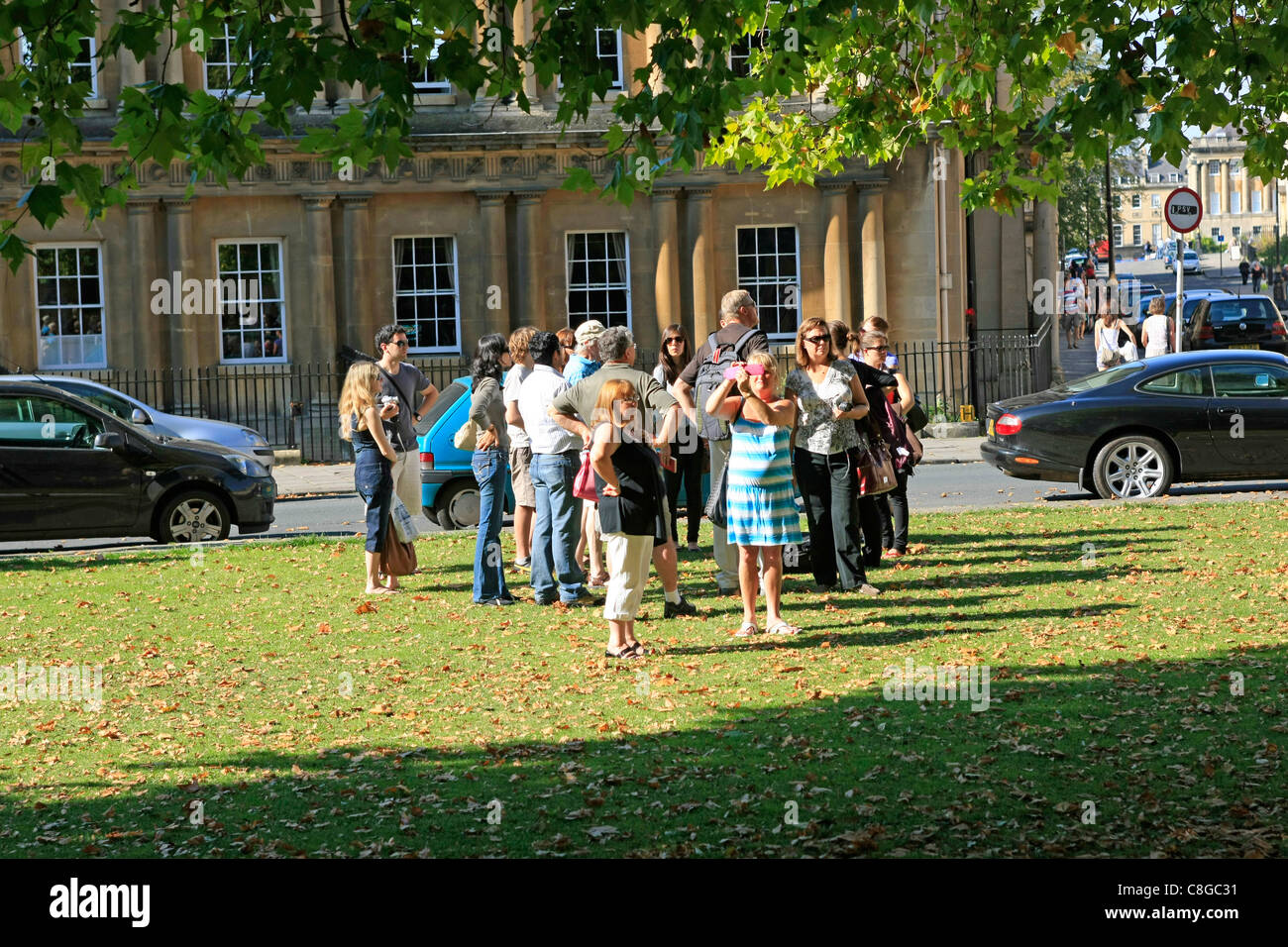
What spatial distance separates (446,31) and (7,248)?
7.78 feet

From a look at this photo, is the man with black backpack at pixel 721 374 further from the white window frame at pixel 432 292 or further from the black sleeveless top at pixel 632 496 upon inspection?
the white window frame at pixel 432 292

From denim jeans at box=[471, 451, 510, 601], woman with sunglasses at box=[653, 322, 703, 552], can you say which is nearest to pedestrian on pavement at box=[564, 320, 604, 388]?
denim jeans at box=[471, 451, 510, 601]

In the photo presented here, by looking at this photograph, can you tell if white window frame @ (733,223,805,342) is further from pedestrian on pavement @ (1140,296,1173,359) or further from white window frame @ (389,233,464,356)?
pedestrian on pavement @ (1140,296,1173,359)

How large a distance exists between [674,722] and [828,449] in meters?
3.98

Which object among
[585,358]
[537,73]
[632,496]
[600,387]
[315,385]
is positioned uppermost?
[537,73]

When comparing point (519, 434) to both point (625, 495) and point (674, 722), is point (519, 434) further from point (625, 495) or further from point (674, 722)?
point (674, 722)

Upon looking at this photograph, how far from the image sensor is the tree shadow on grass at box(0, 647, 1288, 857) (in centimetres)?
654

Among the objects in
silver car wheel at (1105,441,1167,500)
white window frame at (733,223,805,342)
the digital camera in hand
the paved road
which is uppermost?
white window frame at (733,223,805,342)

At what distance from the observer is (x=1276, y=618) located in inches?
428

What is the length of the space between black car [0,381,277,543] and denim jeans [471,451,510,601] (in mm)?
5292

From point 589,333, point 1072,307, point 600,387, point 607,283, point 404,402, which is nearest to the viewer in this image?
point 600,387

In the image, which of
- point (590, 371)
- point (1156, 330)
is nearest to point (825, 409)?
point (590, 371)

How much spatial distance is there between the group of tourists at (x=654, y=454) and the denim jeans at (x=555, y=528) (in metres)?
0.01

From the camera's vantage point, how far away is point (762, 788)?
7.27 metres
